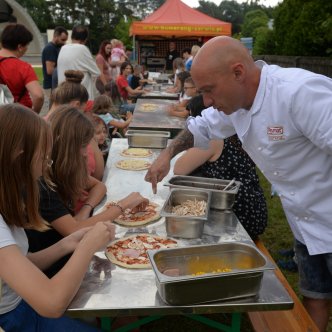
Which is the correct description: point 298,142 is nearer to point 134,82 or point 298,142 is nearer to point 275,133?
point 275,133

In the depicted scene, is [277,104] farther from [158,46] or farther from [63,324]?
[158,46]

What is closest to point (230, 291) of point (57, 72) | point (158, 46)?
point (57, 72)

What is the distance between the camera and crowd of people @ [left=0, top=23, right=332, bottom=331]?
1.49 meters

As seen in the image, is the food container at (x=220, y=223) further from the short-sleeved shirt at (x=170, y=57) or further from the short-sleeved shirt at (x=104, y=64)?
the short-sleeved shirt at (x=170, y=57)

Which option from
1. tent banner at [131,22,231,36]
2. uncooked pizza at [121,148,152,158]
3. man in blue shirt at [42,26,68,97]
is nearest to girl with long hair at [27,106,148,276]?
uncooked pizza at [121,148,152,158]

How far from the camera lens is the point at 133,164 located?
3.27 meters

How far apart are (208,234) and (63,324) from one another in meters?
0.78

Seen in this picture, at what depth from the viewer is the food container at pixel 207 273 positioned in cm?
140

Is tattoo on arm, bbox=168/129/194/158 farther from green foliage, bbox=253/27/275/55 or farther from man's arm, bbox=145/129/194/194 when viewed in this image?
green foliage, bbox=253/27/275/55

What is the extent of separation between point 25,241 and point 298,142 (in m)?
1.18

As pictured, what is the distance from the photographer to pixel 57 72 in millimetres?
5918

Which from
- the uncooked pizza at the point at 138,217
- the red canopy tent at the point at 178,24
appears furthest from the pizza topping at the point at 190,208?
the red canopy tent at the point at 178,24

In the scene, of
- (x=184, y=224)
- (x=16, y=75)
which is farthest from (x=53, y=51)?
(x=184, y=224)

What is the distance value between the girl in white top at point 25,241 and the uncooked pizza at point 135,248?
0.43 feet
